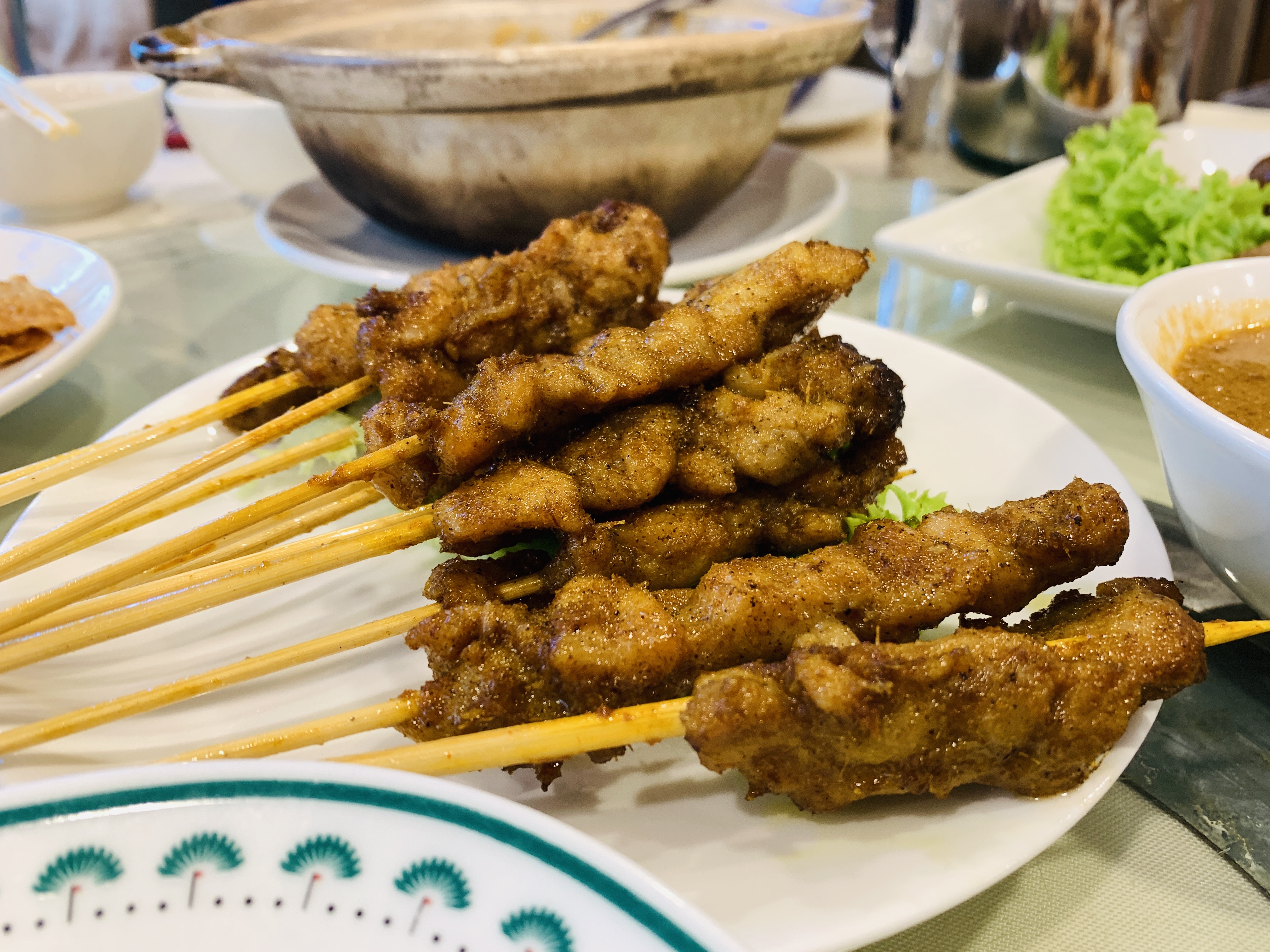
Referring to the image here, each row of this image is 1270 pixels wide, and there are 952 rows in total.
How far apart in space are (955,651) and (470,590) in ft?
3.45

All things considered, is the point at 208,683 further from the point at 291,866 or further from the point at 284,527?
the point at 291,866

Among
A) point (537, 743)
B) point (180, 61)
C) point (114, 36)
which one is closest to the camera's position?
point (537, 743)

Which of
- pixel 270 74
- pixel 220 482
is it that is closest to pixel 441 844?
pixel 220 482

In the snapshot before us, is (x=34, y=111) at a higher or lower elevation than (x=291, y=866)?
higher

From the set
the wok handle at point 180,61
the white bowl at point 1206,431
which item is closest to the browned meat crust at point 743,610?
the white bowl at point 1206,431

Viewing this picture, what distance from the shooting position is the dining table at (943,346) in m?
1.65

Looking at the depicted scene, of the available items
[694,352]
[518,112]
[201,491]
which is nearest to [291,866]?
[201,491]

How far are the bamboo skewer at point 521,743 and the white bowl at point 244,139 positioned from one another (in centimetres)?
411

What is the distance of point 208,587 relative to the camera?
1889mm

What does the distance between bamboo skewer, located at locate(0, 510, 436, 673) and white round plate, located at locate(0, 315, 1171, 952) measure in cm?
19

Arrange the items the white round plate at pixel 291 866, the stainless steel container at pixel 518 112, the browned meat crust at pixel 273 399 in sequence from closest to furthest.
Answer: the white round plate at pixel 291 866
the browned meat crust at pixel 273 399
the stainless steel container at pixel 518 112

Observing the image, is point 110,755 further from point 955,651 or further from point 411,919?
point 955,651

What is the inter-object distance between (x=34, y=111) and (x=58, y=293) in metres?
1.00

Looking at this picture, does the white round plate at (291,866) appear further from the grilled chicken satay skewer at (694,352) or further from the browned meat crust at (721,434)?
the browned meat crust at (721,434)
